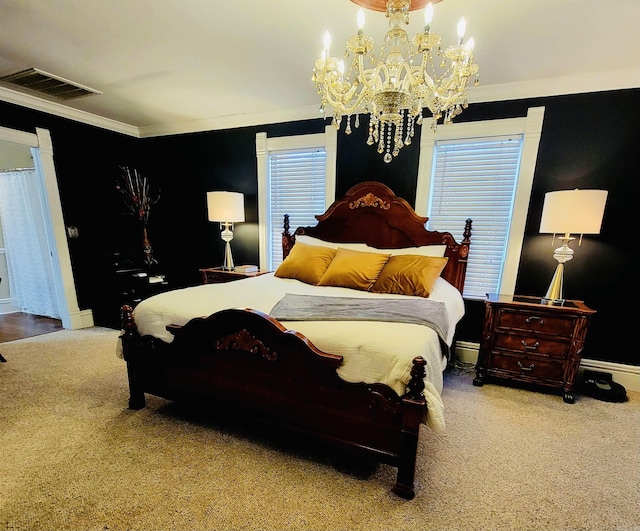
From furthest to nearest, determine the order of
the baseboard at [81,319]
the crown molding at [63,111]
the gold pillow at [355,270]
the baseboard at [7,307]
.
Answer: the baseboard at [7,307] → the baseboard at [81,319] → the crown molding at [63,111] → the gold pillow at [355,270]

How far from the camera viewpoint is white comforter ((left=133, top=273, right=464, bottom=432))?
1401 mm

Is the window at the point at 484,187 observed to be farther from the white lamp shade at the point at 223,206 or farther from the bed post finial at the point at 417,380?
the white lamp shade at the point at 223,206

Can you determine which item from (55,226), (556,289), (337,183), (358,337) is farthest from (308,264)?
(55,226)

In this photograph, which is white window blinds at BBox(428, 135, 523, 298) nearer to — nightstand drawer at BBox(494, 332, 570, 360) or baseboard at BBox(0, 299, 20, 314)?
nightstand drawer at BBox(494, 332, 570, 360)

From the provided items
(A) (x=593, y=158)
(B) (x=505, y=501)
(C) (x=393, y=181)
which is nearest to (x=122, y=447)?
(B) (x=505, y=501)

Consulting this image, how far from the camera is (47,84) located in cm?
286

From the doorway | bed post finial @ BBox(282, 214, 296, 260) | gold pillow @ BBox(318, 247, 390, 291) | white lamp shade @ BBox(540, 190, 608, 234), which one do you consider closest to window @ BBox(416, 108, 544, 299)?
white lamp shade @ BBox(540, 190, 608, 234)

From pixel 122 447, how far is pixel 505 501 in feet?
6.97

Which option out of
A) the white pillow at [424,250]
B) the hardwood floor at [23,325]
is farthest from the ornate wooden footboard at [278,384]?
the hardwood floor at [23,325]

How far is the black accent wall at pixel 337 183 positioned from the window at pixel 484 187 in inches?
3.7

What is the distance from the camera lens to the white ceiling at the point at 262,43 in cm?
177

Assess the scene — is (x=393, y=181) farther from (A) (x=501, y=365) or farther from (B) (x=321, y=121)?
(A) (x=501, y=365)

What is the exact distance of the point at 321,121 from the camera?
3.38m

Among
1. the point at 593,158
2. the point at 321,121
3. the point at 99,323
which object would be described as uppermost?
the point at 321,121
